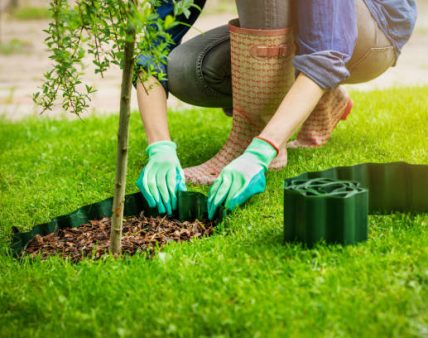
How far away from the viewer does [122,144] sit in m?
1.93

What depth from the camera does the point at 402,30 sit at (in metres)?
2.86

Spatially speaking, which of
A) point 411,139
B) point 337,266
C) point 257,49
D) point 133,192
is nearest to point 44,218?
point 133,192

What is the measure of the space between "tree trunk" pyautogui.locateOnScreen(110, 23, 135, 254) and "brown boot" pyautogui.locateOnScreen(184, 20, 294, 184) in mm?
730

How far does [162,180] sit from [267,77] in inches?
21.6

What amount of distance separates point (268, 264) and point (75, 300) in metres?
0.48

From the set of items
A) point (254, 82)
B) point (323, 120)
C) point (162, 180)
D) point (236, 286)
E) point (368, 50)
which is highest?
point (368, 50)

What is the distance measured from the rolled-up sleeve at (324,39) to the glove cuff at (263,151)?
0.27m

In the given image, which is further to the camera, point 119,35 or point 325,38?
point 325,38

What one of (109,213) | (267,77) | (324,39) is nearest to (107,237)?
(109,213)

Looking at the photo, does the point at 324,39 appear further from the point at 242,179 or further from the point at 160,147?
the point at 160,147

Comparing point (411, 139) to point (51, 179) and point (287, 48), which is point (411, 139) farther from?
point (51, 179)

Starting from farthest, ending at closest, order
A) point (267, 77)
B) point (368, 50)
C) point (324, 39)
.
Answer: point (368, 50) < point (267, 77) < point (324, 39)

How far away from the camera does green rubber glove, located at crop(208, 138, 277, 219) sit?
7.49 ft

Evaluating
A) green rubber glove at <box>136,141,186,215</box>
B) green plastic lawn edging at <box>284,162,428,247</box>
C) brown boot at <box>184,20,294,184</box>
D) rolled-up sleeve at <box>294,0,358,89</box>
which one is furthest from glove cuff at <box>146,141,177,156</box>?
green plastic lawn edging at <box>284,162,428,247</box>
